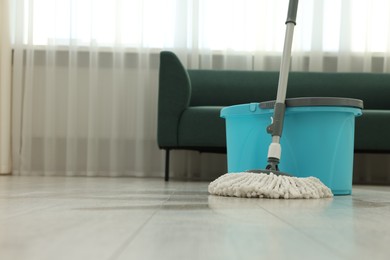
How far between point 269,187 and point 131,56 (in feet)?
A: 7.17

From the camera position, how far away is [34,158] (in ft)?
11.1

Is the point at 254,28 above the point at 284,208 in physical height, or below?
above

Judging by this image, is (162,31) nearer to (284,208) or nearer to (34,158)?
(34,158)

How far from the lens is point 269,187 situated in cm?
136

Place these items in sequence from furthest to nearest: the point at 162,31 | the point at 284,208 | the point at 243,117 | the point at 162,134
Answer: the point at 162,31
the point at 162,134
the point at 243,117
the point at 284,208

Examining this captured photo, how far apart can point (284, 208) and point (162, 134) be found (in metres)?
1.71

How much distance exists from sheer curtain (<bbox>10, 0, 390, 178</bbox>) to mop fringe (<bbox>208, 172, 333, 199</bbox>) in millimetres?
1892

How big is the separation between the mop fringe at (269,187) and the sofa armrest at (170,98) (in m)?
1.28

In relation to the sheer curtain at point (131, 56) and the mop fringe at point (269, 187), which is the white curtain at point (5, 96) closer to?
the sheer curtain at point (131, 56)

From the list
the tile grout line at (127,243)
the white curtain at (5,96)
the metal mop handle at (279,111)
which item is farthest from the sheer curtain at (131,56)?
the tile grout line at (127,243)

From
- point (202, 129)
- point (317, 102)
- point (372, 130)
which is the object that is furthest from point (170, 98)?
point (317, 102)

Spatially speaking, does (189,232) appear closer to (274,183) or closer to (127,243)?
(127,243)

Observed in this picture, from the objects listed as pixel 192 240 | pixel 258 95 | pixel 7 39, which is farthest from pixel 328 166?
pixel 7 39

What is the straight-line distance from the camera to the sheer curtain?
3.35m
